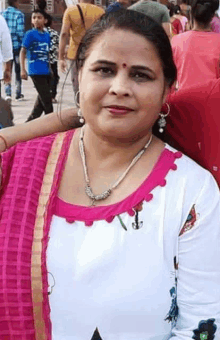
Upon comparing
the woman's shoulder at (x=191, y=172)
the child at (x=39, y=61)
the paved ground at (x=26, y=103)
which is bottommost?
the paved ground at (x=26, y=103)

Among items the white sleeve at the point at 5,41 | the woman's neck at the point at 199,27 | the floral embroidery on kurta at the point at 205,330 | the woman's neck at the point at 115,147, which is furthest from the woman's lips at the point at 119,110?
the white sleeve at the point at 5,41

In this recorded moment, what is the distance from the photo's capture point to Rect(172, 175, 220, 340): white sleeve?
147 cm

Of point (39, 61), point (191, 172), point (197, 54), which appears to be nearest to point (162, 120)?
point (191, 172)

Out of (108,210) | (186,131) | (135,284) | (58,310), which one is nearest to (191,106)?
(186,131)

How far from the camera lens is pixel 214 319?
1.48 metres

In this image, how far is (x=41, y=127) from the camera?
1815mm

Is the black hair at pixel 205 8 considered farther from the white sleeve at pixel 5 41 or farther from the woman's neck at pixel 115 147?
the white sleeve at pixel 5 41

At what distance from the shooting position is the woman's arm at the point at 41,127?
5.83 feet

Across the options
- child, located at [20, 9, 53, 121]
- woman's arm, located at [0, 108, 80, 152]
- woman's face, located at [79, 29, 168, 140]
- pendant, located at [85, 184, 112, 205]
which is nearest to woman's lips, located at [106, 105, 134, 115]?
woman's face, located at [79, 29, 168, 140]

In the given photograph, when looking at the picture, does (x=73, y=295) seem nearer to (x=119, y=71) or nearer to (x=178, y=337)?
(x=178, y=337)

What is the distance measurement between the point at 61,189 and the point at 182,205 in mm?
327

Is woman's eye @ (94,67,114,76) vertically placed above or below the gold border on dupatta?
above

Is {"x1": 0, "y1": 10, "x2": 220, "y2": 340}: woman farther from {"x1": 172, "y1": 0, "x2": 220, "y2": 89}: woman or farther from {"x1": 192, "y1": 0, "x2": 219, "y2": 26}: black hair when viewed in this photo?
{"x1": 192, "y1": 0, "x2": 219, "y2": 26}: black hair

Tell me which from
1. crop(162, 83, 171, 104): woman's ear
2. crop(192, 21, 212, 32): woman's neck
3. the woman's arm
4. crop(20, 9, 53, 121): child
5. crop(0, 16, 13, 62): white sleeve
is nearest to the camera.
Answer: crop(162, 83, 171, 104): woman's ear
